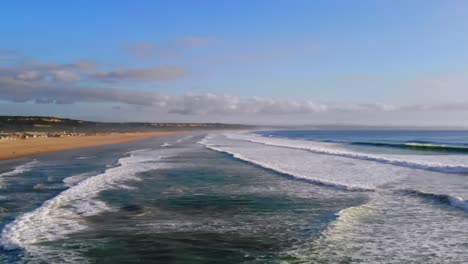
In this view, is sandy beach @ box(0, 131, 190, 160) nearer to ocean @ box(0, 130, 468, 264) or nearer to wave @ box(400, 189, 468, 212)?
ocean @ box(0, 130, 468, 264)

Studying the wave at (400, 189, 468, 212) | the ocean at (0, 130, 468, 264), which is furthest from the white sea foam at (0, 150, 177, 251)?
the wave at (400, 189, 468, 212)

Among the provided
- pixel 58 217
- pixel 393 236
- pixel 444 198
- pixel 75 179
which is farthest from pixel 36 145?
pixel 393 236

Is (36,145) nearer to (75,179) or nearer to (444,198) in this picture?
(75,179)

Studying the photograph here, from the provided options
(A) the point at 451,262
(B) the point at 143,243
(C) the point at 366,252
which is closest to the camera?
(A) the point at 451,262

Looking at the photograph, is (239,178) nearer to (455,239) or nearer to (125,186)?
(125,186)

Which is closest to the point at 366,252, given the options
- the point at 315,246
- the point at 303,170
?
the point at 315,246
